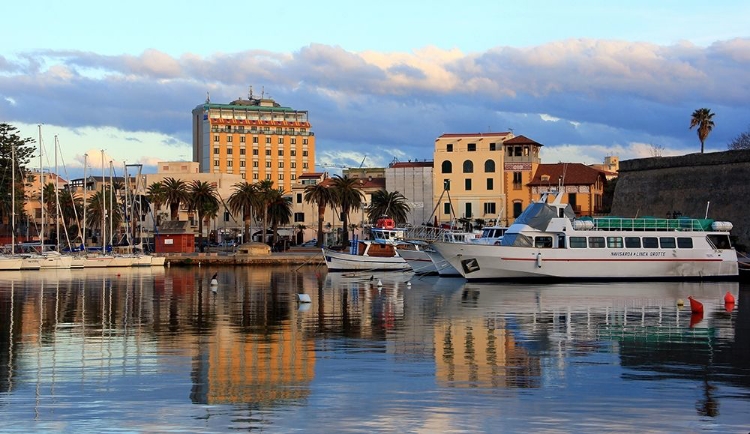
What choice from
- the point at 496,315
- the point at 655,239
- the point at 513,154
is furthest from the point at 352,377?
the point at 513,154

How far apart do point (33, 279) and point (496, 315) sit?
3568cm

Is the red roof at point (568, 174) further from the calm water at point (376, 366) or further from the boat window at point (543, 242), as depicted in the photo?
the calm water at point (376, 366)

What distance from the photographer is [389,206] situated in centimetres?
10256

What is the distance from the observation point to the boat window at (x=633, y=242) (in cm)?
5378

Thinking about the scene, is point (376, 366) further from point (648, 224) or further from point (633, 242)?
point (648, 224)

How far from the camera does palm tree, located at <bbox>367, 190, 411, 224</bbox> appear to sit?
338ft

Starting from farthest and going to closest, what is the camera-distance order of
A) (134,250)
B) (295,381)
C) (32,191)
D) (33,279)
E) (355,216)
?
1. (32,191)
2. (355,216)
3. (134,250)
4. (33,279)
5. (295,381)

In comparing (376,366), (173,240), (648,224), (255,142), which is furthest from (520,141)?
(376,366)

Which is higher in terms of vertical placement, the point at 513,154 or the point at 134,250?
the point at 513,154

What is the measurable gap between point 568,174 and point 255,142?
234ft

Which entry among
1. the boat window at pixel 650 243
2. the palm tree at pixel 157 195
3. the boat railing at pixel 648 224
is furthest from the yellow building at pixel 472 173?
the boat window at pixel 650 243

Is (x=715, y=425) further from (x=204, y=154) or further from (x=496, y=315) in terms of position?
(x=204, y=154)

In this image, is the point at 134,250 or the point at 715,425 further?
the point at 134,250

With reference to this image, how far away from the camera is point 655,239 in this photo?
54156mm
